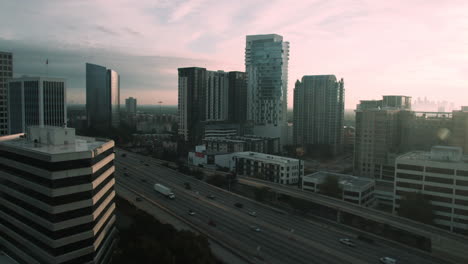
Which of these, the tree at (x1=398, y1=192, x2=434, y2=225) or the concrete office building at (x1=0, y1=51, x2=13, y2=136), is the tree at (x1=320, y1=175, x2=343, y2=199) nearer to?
the tree at (x1=398, y1=192, x2=434, y2=225)

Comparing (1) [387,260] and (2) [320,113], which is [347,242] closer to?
(1) [387,260]

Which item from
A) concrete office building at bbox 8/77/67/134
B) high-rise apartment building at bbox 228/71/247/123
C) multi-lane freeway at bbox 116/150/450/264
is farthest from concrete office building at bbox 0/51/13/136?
high-rise apartment building at bbox 228/71/247/123

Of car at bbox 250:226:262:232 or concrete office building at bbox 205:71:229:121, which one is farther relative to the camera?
concrete office building at bbox 205:71:229:121

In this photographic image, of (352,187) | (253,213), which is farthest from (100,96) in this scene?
(352,187)

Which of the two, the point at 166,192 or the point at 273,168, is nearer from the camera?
the point at 166,192

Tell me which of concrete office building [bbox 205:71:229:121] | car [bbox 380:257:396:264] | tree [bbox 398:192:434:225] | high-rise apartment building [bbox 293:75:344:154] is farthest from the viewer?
concrete office building [bbox 205:71:229:121]

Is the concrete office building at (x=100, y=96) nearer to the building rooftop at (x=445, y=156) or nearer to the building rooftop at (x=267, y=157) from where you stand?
the building rooftop at (x=267, y=157)

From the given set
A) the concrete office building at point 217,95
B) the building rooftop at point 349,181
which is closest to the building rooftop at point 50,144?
the building rooftop at point 349,181

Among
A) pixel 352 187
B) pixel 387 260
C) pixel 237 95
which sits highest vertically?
pixel 237 95
